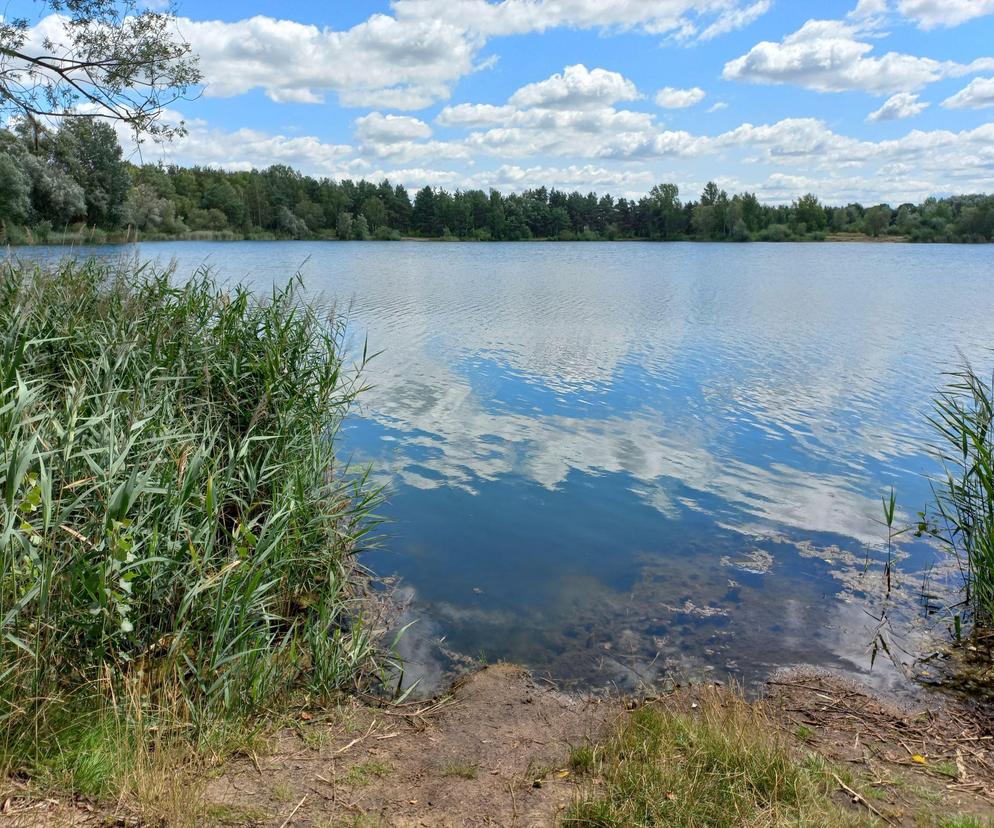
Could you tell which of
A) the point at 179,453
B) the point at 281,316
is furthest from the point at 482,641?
the point at 281,316

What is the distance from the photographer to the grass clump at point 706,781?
133 inches

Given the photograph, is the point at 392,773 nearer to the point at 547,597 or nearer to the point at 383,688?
the point at 383,688

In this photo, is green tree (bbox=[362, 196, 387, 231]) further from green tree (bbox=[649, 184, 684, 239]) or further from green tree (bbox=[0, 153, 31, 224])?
green tree (bbox=[0, 153, 31, 224])

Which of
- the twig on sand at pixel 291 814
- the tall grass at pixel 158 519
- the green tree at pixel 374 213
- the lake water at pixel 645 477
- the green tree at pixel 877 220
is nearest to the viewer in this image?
the twig on sand at pixel 291 814

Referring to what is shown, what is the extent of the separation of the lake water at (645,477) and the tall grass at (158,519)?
1.52 m

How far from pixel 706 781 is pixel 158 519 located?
3.54 metres

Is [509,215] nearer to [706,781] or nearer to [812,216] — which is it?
[812,216]

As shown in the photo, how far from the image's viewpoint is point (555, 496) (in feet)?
33.0

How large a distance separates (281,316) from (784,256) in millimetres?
66659

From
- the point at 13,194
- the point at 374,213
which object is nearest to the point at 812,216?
the point at 374,213

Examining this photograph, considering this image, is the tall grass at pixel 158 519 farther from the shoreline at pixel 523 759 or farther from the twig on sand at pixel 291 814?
the twig on sand at pixel 291 814

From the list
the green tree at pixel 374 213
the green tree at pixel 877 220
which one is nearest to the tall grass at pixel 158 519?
the green tree at pixel 374 213

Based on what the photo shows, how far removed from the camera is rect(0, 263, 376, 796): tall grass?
3715 mm

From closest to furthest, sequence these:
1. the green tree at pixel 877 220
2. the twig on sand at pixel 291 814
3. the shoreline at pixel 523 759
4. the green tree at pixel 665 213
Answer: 1. the twig on sand at pixel 291 814
2. the shoreline at pixel 523 759
3. the green tree at pixel 877 220
4. the green tree at pixel 665 213
